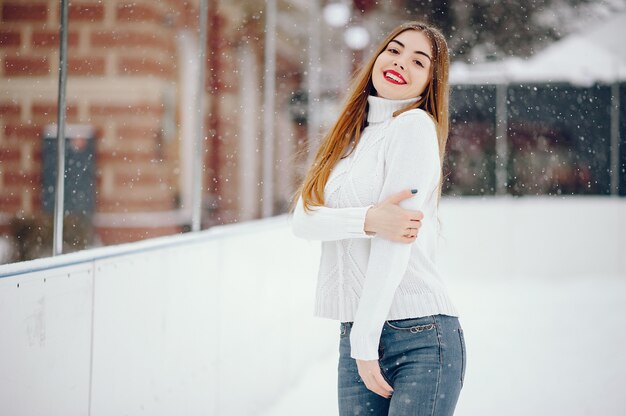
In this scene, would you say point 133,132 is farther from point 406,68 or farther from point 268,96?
point 406,68

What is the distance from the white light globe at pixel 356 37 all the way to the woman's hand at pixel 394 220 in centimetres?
729

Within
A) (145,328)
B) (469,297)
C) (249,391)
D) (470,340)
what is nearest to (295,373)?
(249,391)

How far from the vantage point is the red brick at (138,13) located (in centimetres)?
761

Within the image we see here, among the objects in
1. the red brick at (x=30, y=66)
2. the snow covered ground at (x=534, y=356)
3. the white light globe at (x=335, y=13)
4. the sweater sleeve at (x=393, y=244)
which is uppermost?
the white light globe at (x=335, y=13)

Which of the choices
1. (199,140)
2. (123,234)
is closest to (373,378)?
(199,140)

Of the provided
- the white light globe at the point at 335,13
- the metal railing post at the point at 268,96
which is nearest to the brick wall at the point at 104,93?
the white light globe at the point at 335,13

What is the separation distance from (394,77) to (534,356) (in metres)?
3.96

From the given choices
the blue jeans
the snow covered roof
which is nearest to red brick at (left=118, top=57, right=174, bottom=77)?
the snow covered roof

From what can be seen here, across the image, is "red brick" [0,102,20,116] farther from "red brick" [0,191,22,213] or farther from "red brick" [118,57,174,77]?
"red brick" [118,57,174,77]

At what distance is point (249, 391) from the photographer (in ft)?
11.5

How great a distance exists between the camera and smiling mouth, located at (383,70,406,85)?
1.61 metres

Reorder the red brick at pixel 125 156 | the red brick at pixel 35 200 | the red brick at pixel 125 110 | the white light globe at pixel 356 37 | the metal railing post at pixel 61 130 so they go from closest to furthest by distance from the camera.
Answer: the metal railing post at pixel 61 130
the red brick at pixel 35 200
the red brick at pixel 125 156
the red brick at pixel 125 110
the white light globe at pixel 356 37

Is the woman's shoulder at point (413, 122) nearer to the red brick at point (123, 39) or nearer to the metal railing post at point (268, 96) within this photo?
the metal railing post at point (268, 96)

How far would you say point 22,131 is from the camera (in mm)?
7656
